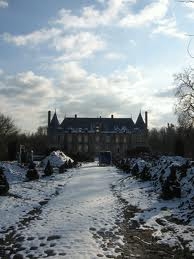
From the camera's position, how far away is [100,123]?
400 ft

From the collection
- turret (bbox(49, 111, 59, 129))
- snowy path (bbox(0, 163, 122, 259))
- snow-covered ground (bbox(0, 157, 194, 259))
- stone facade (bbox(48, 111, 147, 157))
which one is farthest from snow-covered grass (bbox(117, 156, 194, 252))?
stone facade (bbox(48, 111, 147, 157))

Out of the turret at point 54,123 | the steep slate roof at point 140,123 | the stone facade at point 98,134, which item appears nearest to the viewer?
the turret at point 54,123

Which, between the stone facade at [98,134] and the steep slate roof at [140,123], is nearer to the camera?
the stone facade at [98,134]

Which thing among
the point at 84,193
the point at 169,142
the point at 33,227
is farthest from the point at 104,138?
the point at 33,227

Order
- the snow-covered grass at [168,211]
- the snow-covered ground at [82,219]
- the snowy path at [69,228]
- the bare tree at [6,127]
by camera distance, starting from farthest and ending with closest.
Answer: the bare tree at [6,127] → the snow-covered grass at [168,211] → the snow-covered ground at [82,219] → the snowy path at [69,228]

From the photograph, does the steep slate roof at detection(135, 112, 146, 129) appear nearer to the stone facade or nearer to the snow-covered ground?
the stone facade

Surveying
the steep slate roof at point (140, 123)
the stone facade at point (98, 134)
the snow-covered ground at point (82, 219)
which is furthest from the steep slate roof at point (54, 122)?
the snow-covered ground at point (82, 219)

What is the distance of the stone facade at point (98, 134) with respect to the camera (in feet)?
392

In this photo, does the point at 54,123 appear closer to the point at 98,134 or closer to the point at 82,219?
the point at 98,134

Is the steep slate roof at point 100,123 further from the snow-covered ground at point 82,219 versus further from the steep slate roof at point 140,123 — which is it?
the snow-covered ground at point 82,219

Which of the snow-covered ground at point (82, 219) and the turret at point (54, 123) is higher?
the turret at point (54, 123)

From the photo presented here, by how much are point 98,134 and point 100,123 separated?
330 centimetres

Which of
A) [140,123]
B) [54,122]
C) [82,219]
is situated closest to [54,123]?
[54,122]

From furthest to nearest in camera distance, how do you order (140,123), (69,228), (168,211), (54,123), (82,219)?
1. (140,123)
2. (54,123)
3. (168,211)
4. (82,219)
5. (69,228)
